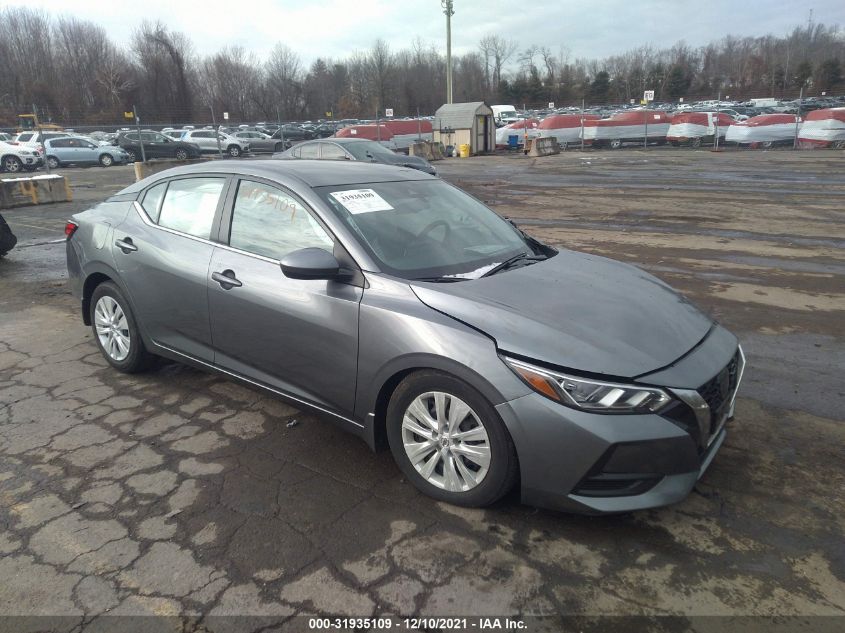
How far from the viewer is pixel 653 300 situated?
328 centimetres

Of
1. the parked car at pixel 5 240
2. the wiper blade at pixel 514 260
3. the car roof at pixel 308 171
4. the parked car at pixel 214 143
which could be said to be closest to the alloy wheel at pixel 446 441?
the wiper blade at pixel 514 260

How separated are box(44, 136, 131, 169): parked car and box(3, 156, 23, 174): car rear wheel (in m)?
1.25

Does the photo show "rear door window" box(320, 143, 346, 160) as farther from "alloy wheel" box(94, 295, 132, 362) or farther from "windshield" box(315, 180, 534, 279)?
"windshield" box(315, 180, 534, 279)

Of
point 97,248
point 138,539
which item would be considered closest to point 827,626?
point 138,539

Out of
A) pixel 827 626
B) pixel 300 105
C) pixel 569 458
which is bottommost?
pixel 827 626

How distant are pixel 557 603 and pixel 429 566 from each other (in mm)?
549

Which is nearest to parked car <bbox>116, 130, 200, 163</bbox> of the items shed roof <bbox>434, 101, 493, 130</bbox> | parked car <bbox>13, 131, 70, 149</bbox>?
parked car <bbox>13, 131, 70, 149</bbox>

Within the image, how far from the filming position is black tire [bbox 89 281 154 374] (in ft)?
14.4

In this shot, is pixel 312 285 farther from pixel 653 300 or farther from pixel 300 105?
pixel 300 105

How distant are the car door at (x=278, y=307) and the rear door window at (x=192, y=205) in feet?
0.58

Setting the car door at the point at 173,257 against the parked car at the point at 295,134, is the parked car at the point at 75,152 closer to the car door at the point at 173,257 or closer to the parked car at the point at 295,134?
the parked car at the point at 295,134

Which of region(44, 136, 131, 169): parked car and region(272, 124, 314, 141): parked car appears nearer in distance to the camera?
region(44, 136, 131, 169): parked car

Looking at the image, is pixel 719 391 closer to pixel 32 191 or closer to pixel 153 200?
pixel 153 200

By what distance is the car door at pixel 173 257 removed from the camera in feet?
12.8
